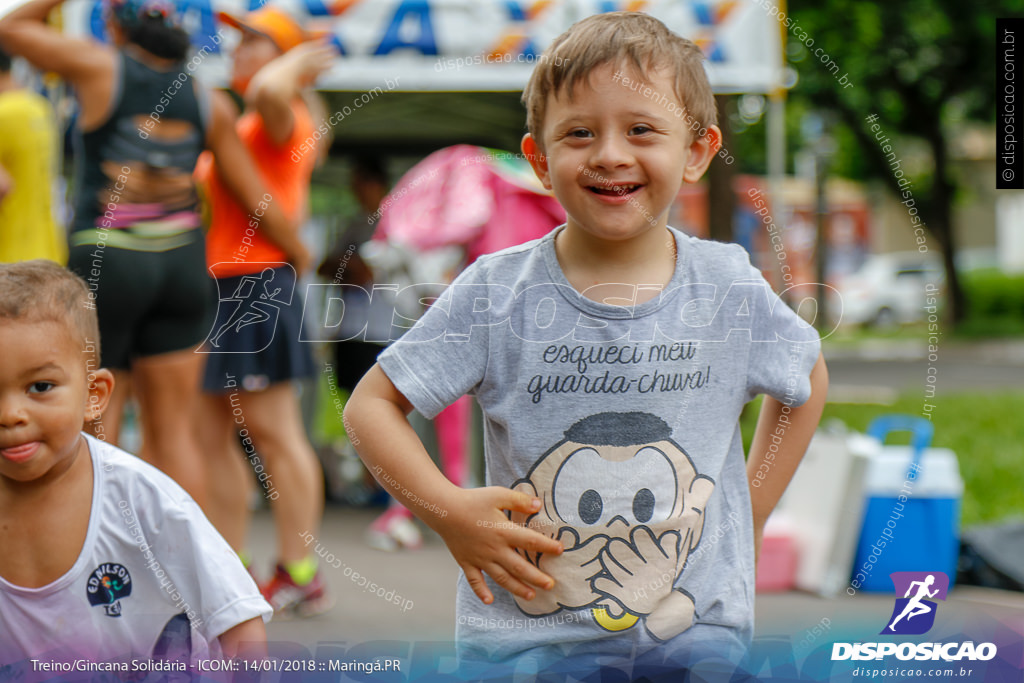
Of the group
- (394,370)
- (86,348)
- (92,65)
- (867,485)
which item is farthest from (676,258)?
(867,485)

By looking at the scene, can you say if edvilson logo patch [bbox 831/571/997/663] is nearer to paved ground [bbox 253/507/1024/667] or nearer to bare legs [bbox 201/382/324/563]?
paved ground [bbox 253/507/1024/667]

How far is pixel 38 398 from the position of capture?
4.53 ft

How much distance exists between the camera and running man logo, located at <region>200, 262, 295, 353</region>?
2859 mm

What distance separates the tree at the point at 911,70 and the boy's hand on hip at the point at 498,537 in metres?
10.0

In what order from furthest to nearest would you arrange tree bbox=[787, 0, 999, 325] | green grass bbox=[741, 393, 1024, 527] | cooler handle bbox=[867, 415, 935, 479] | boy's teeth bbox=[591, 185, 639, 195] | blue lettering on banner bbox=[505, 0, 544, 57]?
tree bbox=[787, 0, 999, 325] < blue lettering on banner bbox=[505, 0, 544, 57] < green grass bbox=[741, 393, 1024, 527] < cooler handle bbox=[867, 415, 935, 479] < boy's teeth bbox=[591, 185, 639, 195]

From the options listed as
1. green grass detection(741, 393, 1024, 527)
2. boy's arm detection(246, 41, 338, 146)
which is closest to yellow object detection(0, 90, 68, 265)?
boy's arm detection(246, 41, 338, 146)

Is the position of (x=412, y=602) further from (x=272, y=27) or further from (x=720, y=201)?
(x=720, y=201)

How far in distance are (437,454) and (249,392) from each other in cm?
178

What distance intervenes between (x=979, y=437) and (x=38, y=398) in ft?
19.1

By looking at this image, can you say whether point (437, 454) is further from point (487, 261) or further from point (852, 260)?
point (852, 260)

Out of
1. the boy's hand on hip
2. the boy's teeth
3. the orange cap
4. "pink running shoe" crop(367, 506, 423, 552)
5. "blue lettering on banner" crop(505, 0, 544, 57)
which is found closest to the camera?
the boy's hand on hip

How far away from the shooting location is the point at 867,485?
11.8ft

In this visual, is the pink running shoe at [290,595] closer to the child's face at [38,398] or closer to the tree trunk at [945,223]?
the child's face at [38,398]

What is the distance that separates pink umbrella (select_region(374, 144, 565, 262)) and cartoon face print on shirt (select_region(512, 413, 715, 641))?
7.62 ft
